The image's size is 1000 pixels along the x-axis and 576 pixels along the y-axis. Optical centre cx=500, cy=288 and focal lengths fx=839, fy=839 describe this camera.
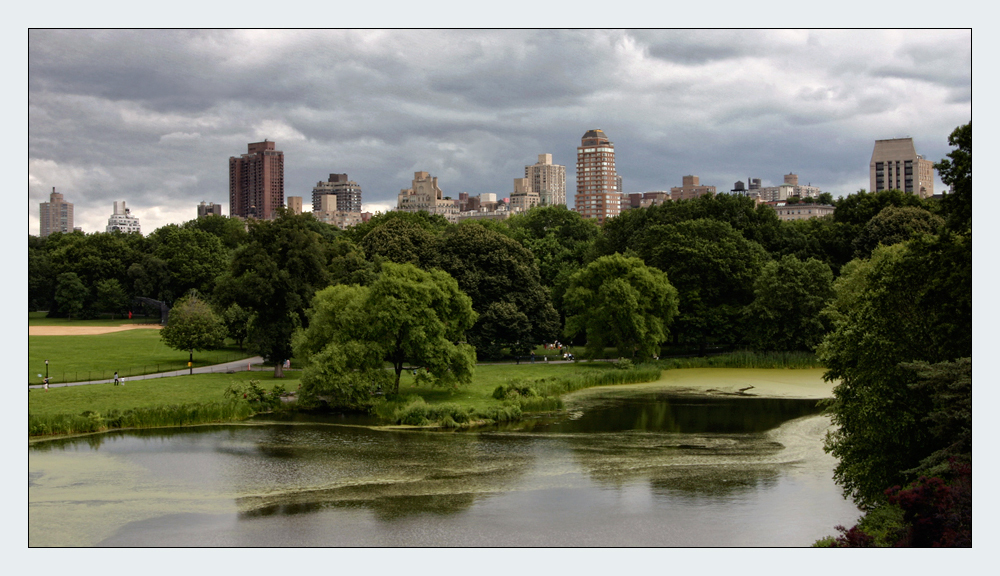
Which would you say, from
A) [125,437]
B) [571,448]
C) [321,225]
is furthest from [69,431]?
[321,225]

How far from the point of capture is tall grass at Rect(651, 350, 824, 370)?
52.3 m

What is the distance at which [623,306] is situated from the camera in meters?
50.2

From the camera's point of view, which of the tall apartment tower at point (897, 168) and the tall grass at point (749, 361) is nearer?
the tall grass at point (749, 361)

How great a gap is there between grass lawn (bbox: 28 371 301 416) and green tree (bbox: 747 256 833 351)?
29161 millimetres

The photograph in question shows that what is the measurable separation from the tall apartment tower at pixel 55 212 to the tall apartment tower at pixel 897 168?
51523 millimetres

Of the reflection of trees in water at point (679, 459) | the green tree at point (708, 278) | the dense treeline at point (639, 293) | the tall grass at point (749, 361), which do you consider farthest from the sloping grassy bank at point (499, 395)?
the green tree at point (708, 278)

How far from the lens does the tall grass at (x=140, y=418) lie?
31156mm

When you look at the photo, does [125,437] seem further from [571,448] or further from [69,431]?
[571,448]

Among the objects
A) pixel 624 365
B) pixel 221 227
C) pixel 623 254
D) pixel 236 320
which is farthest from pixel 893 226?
pixel 221 227

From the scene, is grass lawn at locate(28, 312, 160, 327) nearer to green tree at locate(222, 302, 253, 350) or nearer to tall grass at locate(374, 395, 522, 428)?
green tree at locate(222, 302, 253, 350)

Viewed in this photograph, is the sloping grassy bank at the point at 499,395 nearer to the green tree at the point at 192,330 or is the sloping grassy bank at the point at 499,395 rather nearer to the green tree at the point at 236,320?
the green tree at the point at 192,330

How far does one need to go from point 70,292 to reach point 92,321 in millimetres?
3567

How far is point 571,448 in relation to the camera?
30219mm

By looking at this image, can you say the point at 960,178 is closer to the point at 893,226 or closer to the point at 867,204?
the point at 893,226
